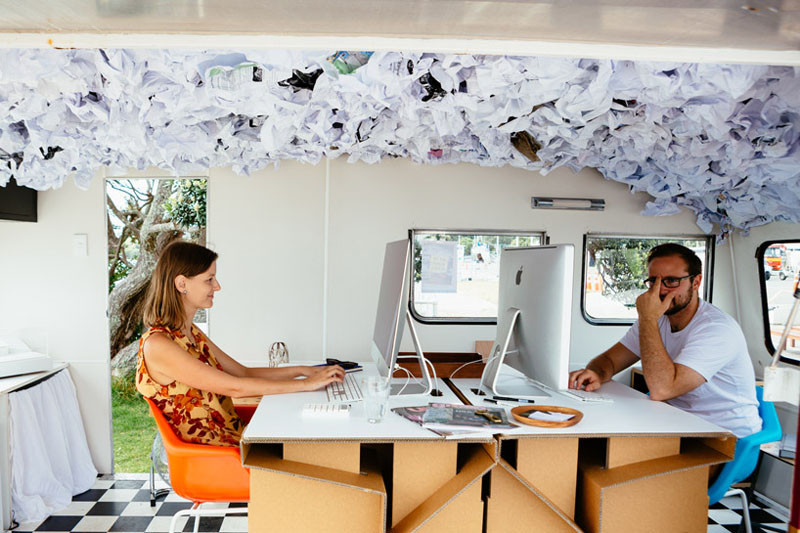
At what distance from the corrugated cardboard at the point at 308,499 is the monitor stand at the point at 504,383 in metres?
0.76

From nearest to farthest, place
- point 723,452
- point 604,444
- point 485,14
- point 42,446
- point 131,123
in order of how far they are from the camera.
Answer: point 485,14, point 723,452, point 604,444, point 131,123, point 42,446

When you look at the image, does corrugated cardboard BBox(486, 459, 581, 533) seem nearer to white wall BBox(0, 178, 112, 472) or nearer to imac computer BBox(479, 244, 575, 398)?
imac computer BBox(479, 244, 575, 398)

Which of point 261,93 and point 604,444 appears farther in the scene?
point 261,93

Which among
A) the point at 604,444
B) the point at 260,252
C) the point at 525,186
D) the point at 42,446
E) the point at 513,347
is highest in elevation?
the point at 525,186

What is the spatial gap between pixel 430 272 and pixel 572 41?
2.97 m

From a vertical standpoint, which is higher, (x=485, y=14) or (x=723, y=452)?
(x=485, y=14)

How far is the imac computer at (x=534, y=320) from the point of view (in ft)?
6.68

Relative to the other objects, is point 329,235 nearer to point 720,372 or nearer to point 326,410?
point 326,410

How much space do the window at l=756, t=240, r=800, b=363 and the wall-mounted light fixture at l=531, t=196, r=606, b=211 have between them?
3.98 feet

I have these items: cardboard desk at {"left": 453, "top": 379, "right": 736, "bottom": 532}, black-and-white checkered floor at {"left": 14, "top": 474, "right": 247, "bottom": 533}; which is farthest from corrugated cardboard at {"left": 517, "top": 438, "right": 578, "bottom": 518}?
black-and-white checkered floor at {"left": 14, "top": 474, "right": 247, "bottom": 533}

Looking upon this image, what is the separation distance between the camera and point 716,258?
4406 millimetres

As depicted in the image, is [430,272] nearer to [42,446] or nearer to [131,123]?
[131,123]

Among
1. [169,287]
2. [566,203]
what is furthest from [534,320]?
[566,203]

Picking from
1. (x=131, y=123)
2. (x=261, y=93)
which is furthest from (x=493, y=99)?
(x=131, y=123)
